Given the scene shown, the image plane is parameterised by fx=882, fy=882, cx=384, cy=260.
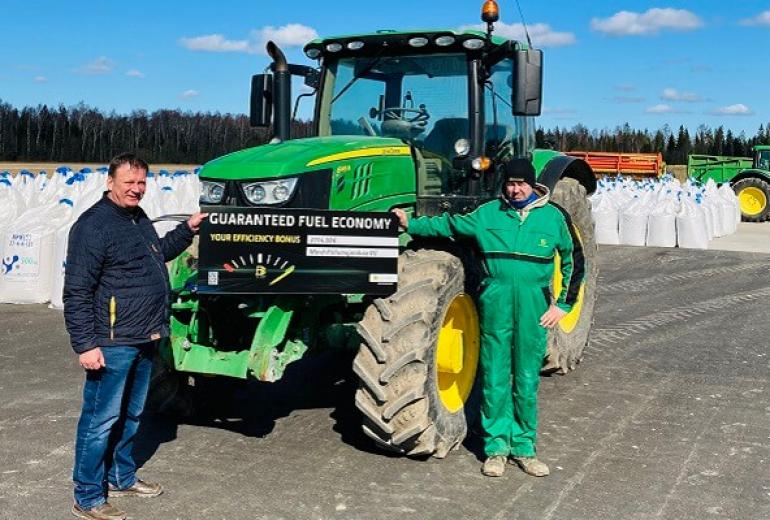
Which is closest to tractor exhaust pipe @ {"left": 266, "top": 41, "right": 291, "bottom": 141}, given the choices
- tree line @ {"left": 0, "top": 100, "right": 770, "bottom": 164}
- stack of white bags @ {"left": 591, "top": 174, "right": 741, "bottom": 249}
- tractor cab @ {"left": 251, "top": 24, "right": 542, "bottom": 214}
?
tractor cab @ {"left": 251, "top": 24, "right": 542, "bottom": 214}

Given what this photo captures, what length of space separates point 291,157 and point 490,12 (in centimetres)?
182

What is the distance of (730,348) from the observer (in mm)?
8102

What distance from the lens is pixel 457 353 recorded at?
5.35m

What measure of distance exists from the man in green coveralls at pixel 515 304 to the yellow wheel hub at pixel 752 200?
20.5 metres

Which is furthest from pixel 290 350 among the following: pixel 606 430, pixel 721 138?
pixel 721 138

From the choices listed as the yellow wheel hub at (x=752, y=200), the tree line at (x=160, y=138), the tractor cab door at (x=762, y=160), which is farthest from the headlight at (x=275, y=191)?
the tree line at (x=160, y=138)

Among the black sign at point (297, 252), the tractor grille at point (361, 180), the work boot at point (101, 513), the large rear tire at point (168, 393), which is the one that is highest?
the tractor grille at point (361, 180)

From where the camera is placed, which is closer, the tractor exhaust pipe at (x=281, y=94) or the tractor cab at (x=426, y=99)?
the tractor cab at (x=426, y=99)

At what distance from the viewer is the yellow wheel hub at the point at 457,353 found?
5.20 m

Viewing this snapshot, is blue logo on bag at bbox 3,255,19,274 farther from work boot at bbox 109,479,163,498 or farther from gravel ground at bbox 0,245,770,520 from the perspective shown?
work boot at bbox 109,479,163,498

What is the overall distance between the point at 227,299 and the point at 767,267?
36.6 ft

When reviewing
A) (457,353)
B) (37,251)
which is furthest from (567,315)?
(37,251)

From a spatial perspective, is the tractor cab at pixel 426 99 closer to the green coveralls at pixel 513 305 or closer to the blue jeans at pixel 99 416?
the green coveralls at pixel 513 305

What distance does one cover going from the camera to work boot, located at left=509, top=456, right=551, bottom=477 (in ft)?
15.6
